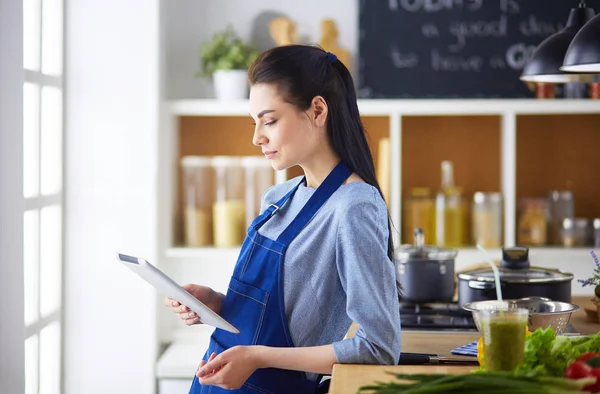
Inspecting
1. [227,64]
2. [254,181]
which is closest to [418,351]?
[254,181]

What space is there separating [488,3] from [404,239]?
114 centimetres

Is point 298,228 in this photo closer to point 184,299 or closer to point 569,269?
point 184,299

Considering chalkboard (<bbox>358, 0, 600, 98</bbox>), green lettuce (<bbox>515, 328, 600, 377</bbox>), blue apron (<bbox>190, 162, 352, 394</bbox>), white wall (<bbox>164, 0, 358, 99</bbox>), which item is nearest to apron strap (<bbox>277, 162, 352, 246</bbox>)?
blue apron (<bbox>190, 162, 352, 394</bbox>)

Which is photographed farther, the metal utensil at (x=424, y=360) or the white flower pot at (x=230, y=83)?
the white flower pot at (x=230, y=83)

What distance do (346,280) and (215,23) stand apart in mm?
2622

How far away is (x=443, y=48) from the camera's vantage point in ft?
13.3

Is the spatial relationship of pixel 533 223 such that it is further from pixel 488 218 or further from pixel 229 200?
pixel 229 200

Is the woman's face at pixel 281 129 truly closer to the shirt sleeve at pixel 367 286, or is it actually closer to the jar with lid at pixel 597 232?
the shirt sleeve at pixel 367 286

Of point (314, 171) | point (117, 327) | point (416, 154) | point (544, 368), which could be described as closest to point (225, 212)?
point (117, 327)

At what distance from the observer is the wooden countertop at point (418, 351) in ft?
5.43

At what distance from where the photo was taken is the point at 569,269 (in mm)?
4188

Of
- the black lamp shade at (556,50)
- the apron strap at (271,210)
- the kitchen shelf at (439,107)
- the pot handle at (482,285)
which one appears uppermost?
the black lamp shade at (556,50)

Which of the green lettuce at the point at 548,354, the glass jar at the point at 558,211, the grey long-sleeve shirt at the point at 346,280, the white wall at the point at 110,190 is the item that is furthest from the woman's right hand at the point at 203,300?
the glass jar at the point at 558,211

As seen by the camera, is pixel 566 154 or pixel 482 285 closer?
pixel 482 285
